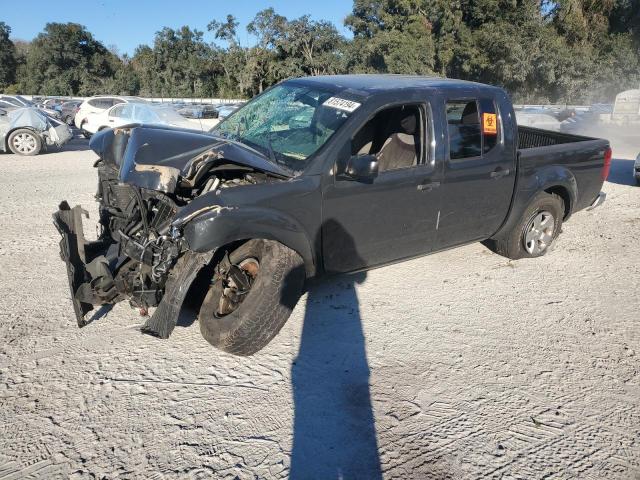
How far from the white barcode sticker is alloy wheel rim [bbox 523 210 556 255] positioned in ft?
8.74

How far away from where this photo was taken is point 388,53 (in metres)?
43.5

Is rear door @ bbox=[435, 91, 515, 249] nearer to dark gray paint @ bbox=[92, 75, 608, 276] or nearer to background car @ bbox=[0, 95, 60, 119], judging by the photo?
dark gray paint @ bbox=[92, 75, 608, 276]

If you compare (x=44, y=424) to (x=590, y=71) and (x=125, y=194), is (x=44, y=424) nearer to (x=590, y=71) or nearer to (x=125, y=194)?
(x=125, y=194)

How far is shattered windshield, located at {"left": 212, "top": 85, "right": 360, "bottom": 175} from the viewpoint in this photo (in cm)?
381

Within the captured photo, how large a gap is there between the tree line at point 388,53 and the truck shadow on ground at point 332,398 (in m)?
40.0

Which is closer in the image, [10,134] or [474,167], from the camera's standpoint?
[474,167]

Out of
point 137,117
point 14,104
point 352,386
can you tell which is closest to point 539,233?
point 352,386

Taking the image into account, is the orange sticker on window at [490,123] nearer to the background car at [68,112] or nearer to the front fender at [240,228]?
the front fender at [240,228]

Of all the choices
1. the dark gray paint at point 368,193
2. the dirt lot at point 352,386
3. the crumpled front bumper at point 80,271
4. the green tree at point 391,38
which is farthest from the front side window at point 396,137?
the green tree at point 391,38

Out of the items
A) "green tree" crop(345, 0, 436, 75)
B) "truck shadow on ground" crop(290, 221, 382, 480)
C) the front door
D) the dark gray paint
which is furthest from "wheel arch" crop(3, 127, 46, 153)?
"green tree" crop(345, 0, 436, 75)

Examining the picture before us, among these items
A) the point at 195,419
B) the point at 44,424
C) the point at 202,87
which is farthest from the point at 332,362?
the point at 202,87

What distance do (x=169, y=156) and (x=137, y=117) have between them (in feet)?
43.8

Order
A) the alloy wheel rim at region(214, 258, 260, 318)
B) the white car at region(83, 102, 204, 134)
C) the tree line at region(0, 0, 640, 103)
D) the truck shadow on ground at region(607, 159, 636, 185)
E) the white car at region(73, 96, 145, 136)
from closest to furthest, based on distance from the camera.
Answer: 1. the alloy wheel rim at region(214, 258, 260, 318)
2. the truck shadow on ground at region(607, 159, 636, 185)
3. the white car at region(83, 102, 204, 134)
4. the white car at region(73, 96, 145, 136)
5. the tree line at region(0, 0, 640, 103)

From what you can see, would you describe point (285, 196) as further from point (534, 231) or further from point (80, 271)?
point (534, 231)
